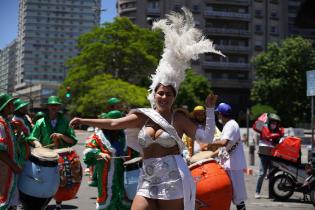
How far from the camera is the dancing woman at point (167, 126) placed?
4.37m

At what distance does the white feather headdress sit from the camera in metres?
4.71

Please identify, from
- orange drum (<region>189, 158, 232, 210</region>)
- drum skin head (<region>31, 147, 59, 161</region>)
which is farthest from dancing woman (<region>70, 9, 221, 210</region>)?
drum skin head (<region>31, 147, 59, 161</region>)

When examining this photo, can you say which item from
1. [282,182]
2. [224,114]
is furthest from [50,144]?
[282,182]

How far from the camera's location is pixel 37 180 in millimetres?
6008

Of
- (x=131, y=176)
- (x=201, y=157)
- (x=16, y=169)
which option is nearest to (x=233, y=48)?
(x=131, y=176)

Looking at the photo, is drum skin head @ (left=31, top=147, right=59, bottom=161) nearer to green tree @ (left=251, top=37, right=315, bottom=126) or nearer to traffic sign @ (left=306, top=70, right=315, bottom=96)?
traffic sign @ (left=306, top=70, right=315, bottom=96)

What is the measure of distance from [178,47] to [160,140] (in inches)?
36.3

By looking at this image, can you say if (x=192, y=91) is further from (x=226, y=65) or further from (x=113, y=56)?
(x=113, y=56)

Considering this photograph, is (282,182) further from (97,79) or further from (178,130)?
(97,79)

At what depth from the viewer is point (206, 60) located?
73.1m

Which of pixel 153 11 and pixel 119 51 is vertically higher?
pixel 153 11

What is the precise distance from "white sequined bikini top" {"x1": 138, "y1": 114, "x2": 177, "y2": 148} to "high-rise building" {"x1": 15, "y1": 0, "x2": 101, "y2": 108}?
192561 mm

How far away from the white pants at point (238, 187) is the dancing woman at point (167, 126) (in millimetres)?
2273

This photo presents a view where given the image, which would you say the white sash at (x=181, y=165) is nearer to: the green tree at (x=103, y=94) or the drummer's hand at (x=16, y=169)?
the drummer's hand at (x=16, y=169)
